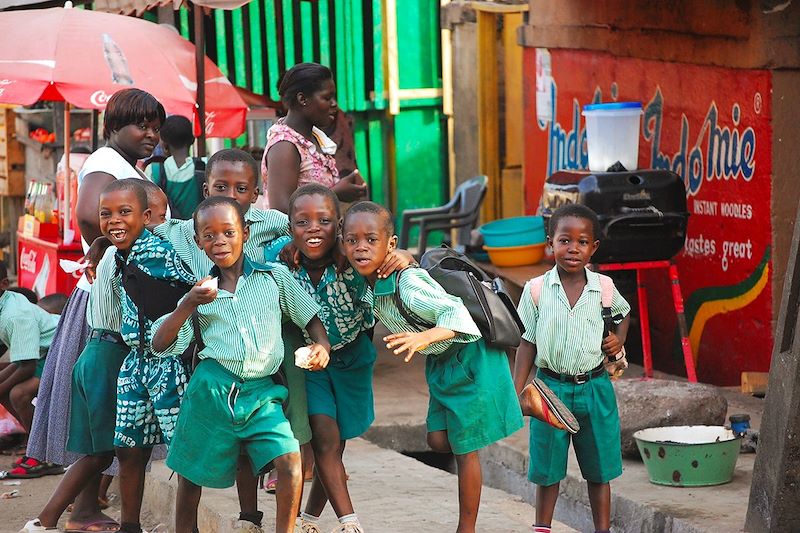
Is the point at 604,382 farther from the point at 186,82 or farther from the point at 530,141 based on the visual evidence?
the point at 530,141

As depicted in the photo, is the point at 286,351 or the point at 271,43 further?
the point at 271,43

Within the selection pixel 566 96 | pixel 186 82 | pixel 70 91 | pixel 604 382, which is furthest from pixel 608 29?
pixel 604 382

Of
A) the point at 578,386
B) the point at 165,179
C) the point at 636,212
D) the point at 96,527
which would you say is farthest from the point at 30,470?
the point at 636,212

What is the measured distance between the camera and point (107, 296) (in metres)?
5.03

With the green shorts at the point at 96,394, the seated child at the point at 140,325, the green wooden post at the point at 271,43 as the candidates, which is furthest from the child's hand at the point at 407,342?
the green wooden post at the point at 271,43

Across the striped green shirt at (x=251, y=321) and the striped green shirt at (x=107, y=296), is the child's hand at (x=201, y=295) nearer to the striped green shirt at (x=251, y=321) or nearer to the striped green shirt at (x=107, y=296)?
the striped green shirt at (x=251, y=321)

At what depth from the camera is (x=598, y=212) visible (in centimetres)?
770

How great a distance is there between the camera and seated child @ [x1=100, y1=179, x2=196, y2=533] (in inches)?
192

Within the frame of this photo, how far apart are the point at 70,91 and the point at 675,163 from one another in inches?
151

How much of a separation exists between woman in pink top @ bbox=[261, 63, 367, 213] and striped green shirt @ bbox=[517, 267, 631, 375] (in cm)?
96

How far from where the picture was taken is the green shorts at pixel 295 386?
191 inches

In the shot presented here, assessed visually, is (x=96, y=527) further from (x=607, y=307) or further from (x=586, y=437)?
(x=607, y=307)

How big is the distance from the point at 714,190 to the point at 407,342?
4.27 m

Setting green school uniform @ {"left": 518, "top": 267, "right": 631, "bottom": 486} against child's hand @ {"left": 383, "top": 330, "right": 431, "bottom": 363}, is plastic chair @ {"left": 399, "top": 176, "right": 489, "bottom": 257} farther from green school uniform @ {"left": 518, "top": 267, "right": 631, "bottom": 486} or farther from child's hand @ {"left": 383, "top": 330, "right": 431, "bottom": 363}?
child's hand @ {"left": 383, "top": 330, "right": 431, "bottom": 363}
